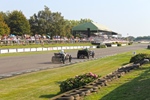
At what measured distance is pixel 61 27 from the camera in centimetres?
10375

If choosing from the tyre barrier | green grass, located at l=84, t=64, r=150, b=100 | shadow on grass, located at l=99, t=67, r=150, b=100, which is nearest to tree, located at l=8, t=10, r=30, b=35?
the tyre barrier

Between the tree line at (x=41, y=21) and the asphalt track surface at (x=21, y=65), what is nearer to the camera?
the asphalt track surface at (x=21, y=65)

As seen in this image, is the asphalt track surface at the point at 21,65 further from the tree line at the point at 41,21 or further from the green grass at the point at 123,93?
the tree line at the point at 41,21

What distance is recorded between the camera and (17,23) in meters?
92.3

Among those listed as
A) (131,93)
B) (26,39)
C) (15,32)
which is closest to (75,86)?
(131,93)

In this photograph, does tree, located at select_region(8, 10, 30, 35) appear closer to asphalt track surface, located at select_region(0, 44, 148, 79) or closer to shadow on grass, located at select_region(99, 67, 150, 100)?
asphalt track surface, located at select_region(0, 44, 148, 79)

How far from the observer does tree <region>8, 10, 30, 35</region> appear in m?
91.6

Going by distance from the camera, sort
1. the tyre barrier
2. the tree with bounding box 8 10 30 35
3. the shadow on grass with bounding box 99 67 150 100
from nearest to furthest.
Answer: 1. the tyre barrier
2. the shadow on grass with bounding box 99 67 150 100
3. the tree with bounding box 8 10 30 35

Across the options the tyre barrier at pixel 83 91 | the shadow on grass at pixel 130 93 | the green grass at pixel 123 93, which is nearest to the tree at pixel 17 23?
Answer: the tyre barrier at pixel 83 91

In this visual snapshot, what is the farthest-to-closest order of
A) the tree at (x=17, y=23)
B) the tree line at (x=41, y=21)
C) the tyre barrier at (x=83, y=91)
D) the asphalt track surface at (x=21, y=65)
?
the tree line at (x=41, y=21), the tree at (x=17, y=23), the asphalt track surface at (x=21, y=65), the tyre barrier at (x=83, y=91)

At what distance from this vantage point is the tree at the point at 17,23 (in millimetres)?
91562

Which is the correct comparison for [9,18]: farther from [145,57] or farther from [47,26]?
[145,57]

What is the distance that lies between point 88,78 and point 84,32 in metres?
115

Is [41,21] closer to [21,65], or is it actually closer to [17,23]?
[17,23]
